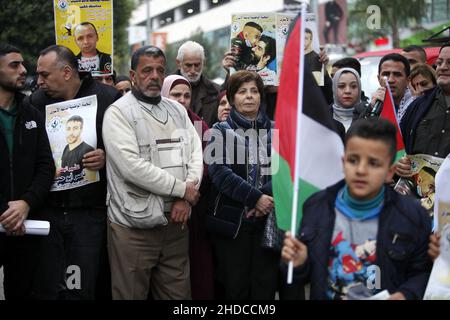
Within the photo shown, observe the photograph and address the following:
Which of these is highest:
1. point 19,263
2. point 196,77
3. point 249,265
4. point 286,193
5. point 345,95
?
point 196,77

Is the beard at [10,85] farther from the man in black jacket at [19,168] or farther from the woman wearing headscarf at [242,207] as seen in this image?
the woman wearing headscarf at [242,207]

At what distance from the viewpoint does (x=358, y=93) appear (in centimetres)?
665

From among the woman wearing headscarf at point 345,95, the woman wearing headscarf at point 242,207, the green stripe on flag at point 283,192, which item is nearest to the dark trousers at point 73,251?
the woman wearing headscarf at point 242,207

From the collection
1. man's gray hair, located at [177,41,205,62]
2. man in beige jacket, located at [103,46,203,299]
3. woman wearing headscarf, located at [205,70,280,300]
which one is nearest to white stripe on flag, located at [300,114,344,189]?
man in beige jacket, located at [103,46,203,299]

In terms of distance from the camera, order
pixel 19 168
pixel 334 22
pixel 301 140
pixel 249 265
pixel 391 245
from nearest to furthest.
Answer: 1. pixel 391 245
2. pixel 301 140
3. pixel 19 168
4. pixel 249 265
5. pixel 334 22

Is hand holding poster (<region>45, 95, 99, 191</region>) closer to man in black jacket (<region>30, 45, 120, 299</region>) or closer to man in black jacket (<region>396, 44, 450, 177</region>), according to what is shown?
man in black jacket (<region>30, 45, 120, 299</region>)

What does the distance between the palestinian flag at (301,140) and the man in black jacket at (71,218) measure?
1.78 metres

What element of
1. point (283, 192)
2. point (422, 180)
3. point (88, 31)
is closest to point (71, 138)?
point (88, 31)

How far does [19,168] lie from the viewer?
4898 mm

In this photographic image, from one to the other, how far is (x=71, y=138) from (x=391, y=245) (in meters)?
2.53

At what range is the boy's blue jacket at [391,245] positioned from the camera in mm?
3635

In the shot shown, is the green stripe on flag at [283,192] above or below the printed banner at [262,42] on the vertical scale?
below

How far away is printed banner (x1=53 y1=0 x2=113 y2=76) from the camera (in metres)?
5.96

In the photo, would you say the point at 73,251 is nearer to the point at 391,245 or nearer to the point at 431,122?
the point at 391,245
